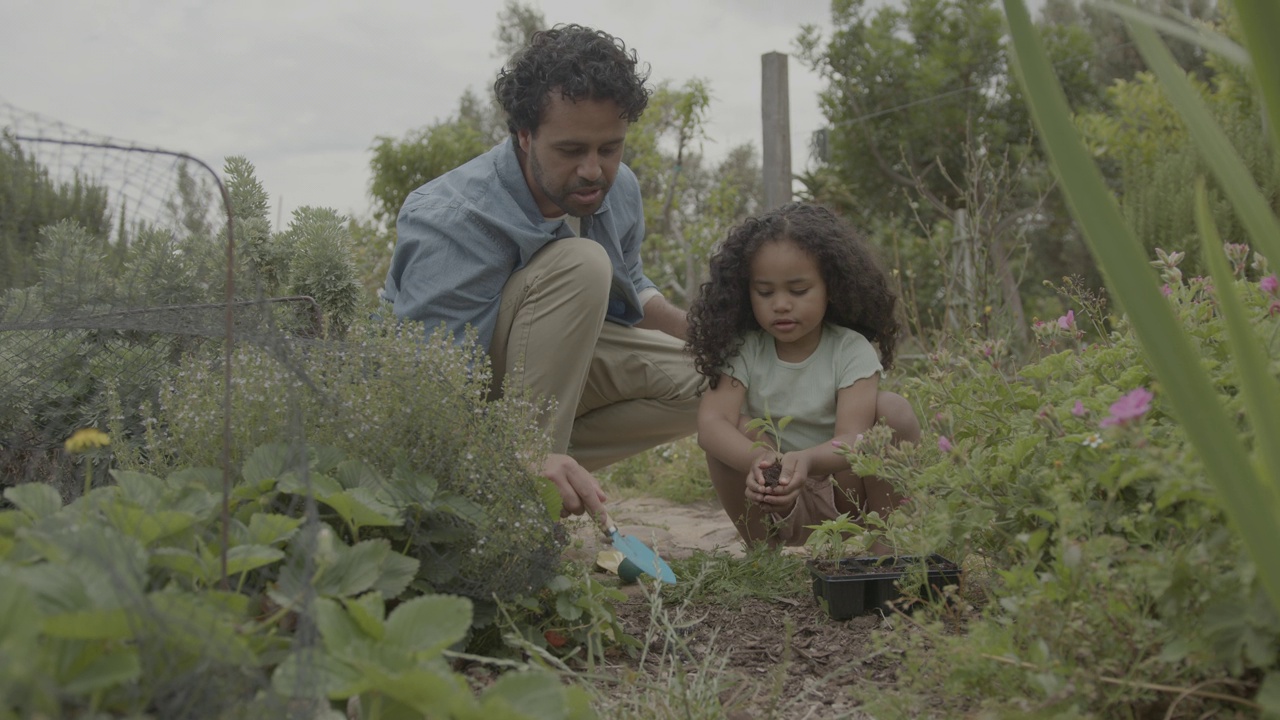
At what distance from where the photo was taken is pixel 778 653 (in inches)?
82.7

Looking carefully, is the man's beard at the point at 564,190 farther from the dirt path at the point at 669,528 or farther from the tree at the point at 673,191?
the tree at the point at 673,191

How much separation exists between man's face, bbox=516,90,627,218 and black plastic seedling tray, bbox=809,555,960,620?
4.39 ft

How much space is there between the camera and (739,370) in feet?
9.89

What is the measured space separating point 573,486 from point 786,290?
3.30 ft

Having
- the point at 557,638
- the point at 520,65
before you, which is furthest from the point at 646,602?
the point at 520,65

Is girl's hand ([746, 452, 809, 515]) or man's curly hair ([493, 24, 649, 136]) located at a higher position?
man's curly hair ([493, 24, 649, 136])

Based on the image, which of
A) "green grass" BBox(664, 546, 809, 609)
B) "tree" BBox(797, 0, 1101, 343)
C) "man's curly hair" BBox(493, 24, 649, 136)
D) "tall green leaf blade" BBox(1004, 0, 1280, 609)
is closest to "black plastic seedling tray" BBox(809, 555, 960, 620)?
"green grass" BBox(664, 546, 809, 609)

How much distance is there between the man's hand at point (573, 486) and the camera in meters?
2.20

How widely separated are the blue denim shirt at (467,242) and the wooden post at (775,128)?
353 centimetres

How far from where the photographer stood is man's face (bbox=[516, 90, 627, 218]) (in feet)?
9.82

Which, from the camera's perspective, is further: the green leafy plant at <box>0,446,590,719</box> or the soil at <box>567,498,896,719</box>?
the soil at <box>567,498,896,719</box>

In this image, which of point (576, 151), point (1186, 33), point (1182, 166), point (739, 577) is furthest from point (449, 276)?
point (1182, 166)

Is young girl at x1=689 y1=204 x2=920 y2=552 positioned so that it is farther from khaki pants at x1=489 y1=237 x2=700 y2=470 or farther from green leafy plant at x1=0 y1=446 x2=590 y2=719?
green leafy plant at x1=0 y1=446 x2=590 y2=719

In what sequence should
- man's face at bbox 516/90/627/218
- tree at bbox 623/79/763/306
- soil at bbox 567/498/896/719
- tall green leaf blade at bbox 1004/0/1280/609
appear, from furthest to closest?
tree at bbox 623/79/763/306, man's face at bbox 516/90/627/218, soil at bbox 567/498/896/719, tall green leaf blade at bbox 1004/0/1280/609
